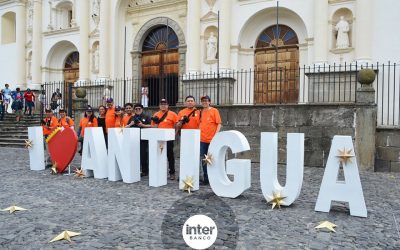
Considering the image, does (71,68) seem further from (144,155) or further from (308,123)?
(308,123)

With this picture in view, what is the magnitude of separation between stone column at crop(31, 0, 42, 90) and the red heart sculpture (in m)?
13.5

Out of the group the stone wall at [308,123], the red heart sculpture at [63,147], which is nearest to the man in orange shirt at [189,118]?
the red heart sculpture at [63,147]

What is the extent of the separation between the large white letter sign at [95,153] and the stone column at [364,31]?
29.0 ft

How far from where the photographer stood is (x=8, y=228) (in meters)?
4.38

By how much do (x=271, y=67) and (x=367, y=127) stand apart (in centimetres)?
634

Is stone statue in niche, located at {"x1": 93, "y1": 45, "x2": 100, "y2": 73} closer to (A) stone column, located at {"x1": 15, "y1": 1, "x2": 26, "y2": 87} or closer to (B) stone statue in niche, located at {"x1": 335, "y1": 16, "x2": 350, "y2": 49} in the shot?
(A) stone column, located at {"x1": 15, "y1": 1, "x2": 26, "y2": 87}

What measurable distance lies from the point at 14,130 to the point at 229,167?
1387 cm

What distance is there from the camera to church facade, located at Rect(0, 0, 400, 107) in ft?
41.1

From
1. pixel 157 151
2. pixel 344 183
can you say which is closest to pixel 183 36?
pixel 157 151

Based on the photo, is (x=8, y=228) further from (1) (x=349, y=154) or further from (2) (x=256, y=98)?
(2) (x=256, y=98)

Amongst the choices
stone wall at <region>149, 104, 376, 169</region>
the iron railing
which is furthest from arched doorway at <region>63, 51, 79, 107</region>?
stone wall at <region>149, 104, 376, 169</region>

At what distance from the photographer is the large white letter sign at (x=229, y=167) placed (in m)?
5.75

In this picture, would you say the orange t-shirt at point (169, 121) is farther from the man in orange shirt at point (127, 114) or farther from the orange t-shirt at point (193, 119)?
the man in orange shirt at point (127, 114)

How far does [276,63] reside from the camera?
13891mm
